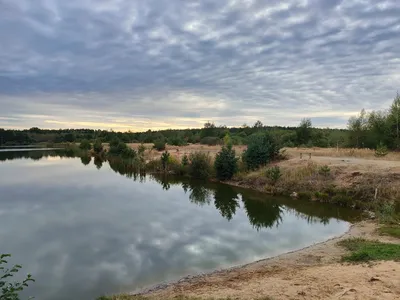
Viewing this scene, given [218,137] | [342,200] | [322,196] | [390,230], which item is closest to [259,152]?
[322,196]

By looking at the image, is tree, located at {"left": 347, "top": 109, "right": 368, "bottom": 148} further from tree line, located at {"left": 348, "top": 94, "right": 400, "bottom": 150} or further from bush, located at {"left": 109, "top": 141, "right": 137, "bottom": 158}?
bush, located at {"left": 109, "top": 141, "right": 137, "bottom": 158}

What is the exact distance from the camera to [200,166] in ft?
98.0

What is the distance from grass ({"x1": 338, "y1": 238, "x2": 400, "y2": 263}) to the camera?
811cm

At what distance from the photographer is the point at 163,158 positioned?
33500 mm

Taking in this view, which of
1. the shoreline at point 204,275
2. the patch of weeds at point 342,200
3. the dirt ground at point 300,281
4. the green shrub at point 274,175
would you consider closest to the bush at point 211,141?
the green shrub at point 274,175

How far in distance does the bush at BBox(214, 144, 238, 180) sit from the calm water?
4421 millimetres

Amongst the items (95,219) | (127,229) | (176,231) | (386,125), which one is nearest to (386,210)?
(176,231)

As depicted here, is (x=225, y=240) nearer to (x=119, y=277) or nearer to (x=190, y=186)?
(x=119, y=277)

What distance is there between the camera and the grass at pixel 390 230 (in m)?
11.2

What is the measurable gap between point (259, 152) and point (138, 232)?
17.0 metres

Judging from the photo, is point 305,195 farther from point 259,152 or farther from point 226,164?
point 226,164

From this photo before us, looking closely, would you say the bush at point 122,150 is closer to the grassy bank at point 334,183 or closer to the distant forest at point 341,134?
the distant forest at point 341,134

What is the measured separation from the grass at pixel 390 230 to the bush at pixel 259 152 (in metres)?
15.6

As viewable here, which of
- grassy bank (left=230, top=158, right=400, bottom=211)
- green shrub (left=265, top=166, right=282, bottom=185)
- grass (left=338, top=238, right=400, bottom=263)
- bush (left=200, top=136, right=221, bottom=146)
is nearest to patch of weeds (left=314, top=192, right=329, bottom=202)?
grassy bank (left=230, top=158, right=400, bottom=211)
